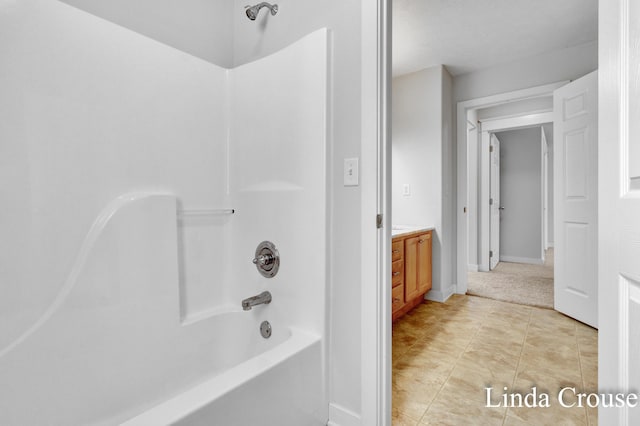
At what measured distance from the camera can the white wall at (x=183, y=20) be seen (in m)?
1.42

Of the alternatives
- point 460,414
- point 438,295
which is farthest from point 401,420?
point 438,295

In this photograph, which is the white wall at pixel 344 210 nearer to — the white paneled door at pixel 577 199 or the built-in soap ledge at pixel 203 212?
the built-in soap ledge at pixel 203 212

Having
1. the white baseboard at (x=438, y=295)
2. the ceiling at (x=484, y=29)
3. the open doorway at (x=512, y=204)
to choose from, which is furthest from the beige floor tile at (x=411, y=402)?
the open doorway at (x=512, y=204)

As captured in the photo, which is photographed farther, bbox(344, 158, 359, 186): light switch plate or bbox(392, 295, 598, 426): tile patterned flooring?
bbox(392, 295, 598, 426): tile patterned flooring

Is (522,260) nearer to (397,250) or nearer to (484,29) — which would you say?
(397,250)

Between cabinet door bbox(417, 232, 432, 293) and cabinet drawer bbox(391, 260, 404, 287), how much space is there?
39cm

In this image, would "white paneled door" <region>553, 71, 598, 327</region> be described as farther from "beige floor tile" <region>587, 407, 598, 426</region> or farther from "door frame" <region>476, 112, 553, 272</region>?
"door frame" <region>476, 112, 553, 272</region>

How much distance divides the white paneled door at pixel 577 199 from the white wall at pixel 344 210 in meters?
2.30

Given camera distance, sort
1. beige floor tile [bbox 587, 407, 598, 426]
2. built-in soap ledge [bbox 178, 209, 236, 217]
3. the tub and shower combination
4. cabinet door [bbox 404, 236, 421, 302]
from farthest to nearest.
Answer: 1. cabinet door [bbox 404, 236, 421, 302]
2. built-in soap ledge [bbox 178, 209, 236, 217]
3. beige floor tile [bbox 587, 407, 598, 426]
4. the tub and shower combination

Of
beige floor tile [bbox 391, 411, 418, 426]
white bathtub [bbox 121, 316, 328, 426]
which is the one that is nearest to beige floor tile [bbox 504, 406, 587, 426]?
beige floor tile [bbox 391, 411, 418, 426]

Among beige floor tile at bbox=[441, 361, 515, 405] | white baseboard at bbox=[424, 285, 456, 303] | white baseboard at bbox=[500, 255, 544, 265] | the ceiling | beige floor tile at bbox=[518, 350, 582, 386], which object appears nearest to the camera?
beige floor tile at bbox=[441, 361, 515, 405]

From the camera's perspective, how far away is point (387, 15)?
1.36 meters

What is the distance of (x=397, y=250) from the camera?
2654 mm

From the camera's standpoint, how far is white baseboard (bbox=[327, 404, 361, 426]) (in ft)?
4.44
